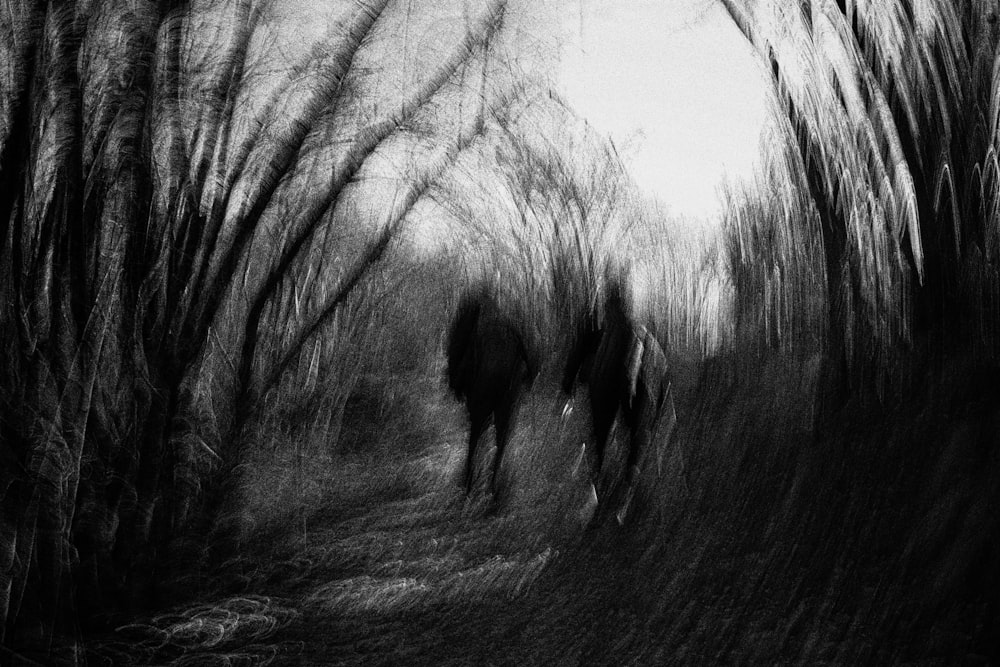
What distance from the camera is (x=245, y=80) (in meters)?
1.51

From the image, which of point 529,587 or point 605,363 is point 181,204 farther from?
point 529,587

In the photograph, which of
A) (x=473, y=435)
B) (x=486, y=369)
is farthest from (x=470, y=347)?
(x=473, y=435)

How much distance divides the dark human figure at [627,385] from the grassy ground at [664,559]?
4 centimetres

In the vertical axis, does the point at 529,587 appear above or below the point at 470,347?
below

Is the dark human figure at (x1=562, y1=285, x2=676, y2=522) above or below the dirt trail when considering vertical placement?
above

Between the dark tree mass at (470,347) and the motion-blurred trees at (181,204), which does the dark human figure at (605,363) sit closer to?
the dark tree mass at (470,347)

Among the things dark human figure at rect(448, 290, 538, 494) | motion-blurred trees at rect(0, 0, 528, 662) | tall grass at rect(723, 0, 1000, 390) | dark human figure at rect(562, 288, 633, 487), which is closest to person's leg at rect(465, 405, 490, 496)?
dark human figure at rect(448, 290, 538, 494)

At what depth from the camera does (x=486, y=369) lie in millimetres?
1539

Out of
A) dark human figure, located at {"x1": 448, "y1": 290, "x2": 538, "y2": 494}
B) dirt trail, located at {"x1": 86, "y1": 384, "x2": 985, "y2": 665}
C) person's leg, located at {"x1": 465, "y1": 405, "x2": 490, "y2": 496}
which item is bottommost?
dirt trail, located at {"x1": 86, "y1": 384, "x2": 985, "y2": 665}

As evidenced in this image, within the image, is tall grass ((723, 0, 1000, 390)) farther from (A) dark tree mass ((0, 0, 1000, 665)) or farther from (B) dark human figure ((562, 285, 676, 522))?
(B) dark human figure ((562, 285, 676, 522))

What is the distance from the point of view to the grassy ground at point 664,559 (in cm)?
144

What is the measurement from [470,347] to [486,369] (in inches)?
2.0

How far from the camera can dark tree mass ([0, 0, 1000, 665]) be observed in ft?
4.78

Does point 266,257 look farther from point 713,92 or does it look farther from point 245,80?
point 713,92
